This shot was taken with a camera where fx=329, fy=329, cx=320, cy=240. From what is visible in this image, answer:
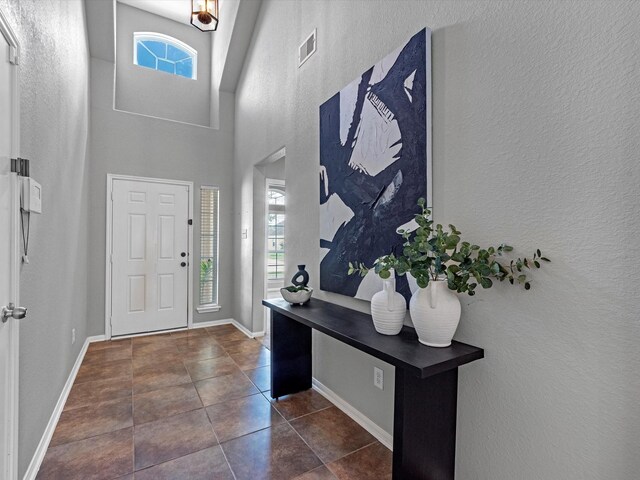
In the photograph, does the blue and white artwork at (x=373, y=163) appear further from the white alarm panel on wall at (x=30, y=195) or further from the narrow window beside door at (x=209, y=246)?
the narrow window beside door at (x=209, y=246)

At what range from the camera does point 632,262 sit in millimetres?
1037

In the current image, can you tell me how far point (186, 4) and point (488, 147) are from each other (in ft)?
17.2

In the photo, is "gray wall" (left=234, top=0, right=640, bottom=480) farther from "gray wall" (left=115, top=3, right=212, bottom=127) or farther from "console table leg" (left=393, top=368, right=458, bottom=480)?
"gray wall" (left=115, top=3, right=212, bottom=127)

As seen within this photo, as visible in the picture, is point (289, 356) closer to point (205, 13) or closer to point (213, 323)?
point (213, 323)

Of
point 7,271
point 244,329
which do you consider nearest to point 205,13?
point 7,271

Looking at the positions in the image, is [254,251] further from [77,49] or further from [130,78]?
[130,78]

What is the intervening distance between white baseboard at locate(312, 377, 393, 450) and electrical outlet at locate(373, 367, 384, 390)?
0.26m

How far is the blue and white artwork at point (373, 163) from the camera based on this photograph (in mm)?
1745

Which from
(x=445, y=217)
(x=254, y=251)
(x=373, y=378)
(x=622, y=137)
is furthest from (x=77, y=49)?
(x=622, y=137)

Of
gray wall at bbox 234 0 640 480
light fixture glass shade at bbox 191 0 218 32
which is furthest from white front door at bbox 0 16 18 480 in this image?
gray wall at bbox 234 0 640 480

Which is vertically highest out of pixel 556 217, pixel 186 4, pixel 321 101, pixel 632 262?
pixel 186 4

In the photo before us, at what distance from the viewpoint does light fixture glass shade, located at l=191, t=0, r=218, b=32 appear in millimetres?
2758

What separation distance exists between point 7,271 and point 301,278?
69.2 inches

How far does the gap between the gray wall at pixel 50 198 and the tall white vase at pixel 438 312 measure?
1.92 m
